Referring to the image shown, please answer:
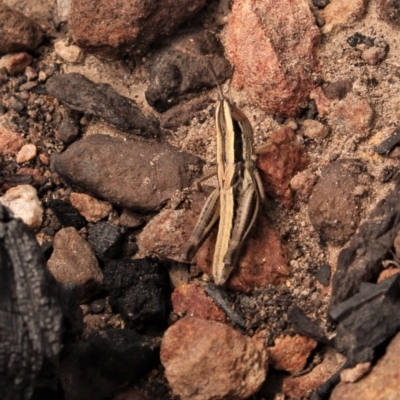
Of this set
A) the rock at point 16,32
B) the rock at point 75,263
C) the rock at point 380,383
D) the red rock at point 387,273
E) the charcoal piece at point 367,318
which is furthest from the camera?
the rock at point 16,32

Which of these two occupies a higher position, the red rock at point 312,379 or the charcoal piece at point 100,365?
the red rock at point 312,379

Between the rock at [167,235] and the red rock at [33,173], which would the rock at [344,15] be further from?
the red rock at [33,173]

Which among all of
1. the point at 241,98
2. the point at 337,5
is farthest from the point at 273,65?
the point at 337,5

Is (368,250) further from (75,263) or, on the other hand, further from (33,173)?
(33,173)

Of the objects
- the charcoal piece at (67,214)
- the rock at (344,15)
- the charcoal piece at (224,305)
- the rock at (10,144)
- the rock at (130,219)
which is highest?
the rock at (344,15)

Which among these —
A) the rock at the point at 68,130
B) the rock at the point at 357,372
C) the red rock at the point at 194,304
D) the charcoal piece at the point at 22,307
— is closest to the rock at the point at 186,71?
the rock at the point at 68,130

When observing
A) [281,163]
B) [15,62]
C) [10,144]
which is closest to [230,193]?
[281,163]

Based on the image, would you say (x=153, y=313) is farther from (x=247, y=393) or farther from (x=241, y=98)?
(x=241, y=98)
